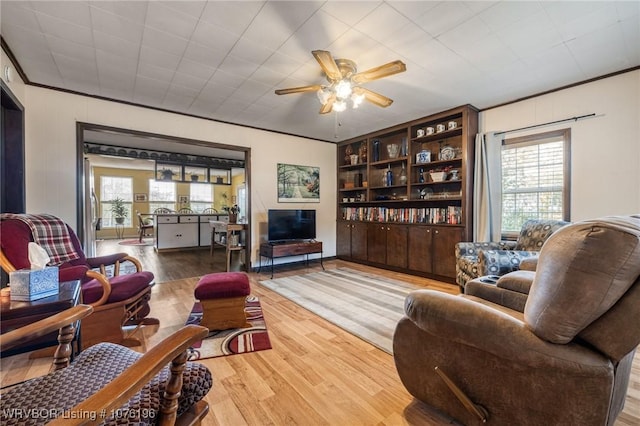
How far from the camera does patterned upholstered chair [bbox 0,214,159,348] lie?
5.61 ft

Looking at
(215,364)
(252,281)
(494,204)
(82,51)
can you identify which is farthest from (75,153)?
(494,204)

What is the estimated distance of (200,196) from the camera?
10789mm

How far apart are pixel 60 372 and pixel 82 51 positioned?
8.93 feet

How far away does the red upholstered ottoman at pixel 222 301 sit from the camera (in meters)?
2.21

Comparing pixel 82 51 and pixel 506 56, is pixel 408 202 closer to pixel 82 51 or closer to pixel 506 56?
pixel 506 56

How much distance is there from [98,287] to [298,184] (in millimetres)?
3492

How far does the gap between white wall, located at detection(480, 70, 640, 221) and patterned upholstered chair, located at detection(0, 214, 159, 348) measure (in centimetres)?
453

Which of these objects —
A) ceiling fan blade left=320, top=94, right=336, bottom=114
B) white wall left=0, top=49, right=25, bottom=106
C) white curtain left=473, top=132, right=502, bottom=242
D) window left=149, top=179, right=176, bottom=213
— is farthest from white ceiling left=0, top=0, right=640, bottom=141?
window left=149, top=179, right=176, bottom=213

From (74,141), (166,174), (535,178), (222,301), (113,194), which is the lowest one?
(222,301)

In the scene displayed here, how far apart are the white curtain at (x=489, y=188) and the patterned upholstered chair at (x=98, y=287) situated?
3.90 m

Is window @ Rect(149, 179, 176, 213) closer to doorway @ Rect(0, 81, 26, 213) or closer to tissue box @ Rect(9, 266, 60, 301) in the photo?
doorway @ Rect(0, 81, 26, 213)

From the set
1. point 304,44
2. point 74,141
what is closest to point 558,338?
point 304,44

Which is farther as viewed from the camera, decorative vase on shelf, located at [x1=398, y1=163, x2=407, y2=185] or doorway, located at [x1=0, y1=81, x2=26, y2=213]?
decorative vase on shelf, located at [x1=398, y1=163, x2=407, y2=185]

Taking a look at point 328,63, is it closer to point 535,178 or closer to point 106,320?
point 106,320
